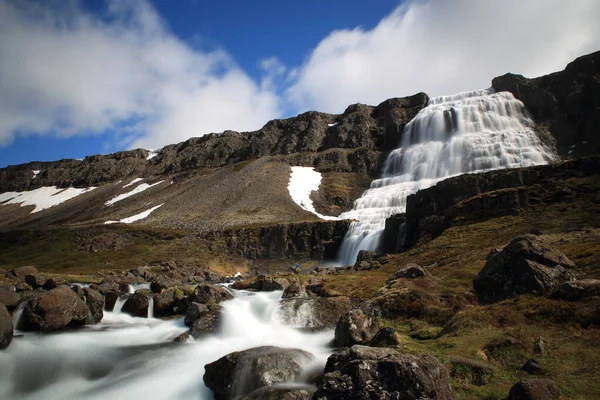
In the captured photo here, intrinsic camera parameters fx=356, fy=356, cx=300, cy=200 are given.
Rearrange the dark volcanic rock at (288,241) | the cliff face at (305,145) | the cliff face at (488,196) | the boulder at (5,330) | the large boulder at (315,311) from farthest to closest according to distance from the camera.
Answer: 1. the cliff face at (305,145)
2. the dark volcanic rock at (288,241)
3. the cliff face at (488,196)
4. the large boulder at (315,311)
5. the boulder at (5,330)

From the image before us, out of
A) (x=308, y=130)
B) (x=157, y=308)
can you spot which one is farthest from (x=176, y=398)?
(x=308, y=130)

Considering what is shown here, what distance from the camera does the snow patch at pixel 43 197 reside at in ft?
573

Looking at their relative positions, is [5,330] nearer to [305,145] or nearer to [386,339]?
[386,339]

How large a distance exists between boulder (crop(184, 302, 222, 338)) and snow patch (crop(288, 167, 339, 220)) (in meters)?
75.0

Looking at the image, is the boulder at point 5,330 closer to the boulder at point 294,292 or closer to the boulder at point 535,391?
the boulder at point 294,292

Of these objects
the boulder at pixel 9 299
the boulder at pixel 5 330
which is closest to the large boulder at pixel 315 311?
the boulder at pixel 5 330

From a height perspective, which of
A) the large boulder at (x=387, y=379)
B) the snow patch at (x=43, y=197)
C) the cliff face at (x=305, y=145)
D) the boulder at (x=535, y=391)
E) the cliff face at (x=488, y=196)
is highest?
the cliff face at (x=305, y=145)

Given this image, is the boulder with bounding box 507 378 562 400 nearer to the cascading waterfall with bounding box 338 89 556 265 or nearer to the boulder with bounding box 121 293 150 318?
the boulder with bounding box 121 293 150 318

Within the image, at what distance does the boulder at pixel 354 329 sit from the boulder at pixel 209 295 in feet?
51.7

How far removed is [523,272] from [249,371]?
1497 centimetres

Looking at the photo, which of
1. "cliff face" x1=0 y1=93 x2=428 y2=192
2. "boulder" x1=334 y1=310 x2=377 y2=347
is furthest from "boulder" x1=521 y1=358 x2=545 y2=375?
"cliff face" x1=0 y1=93 x2=428 y2=192

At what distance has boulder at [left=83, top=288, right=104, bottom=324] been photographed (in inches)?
1140

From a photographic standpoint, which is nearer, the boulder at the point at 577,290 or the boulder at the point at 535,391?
the boulder at the point at 535,391

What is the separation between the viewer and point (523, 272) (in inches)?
745
